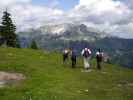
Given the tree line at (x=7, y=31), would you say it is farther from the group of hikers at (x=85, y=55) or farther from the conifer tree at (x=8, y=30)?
the group of hikers at (x=85, y=55)

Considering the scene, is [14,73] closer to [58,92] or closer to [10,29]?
[58,92]

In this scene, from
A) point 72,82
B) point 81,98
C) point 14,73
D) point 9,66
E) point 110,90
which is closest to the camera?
point 81,98

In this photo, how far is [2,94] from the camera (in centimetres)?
2897

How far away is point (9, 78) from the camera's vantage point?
37.2 meters

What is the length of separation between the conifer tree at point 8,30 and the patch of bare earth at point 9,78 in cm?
6592

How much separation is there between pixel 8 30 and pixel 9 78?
6915 centimetres

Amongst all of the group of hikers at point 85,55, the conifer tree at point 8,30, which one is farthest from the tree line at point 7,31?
the group of hikers at point 85,55

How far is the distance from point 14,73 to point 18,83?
20.9 ft

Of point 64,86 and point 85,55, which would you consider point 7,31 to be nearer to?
point 85,55

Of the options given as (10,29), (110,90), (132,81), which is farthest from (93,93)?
(10,29)

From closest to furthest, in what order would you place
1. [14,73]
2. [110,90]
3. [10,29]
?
[110,90]
[14,73]
[10,29]

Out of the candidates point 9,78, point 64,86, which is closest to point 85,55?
point 9,78

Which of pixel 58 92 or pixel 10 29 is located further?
pixel 10 29

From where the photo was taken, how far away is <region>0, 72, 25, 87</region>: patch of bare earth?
35062mm
